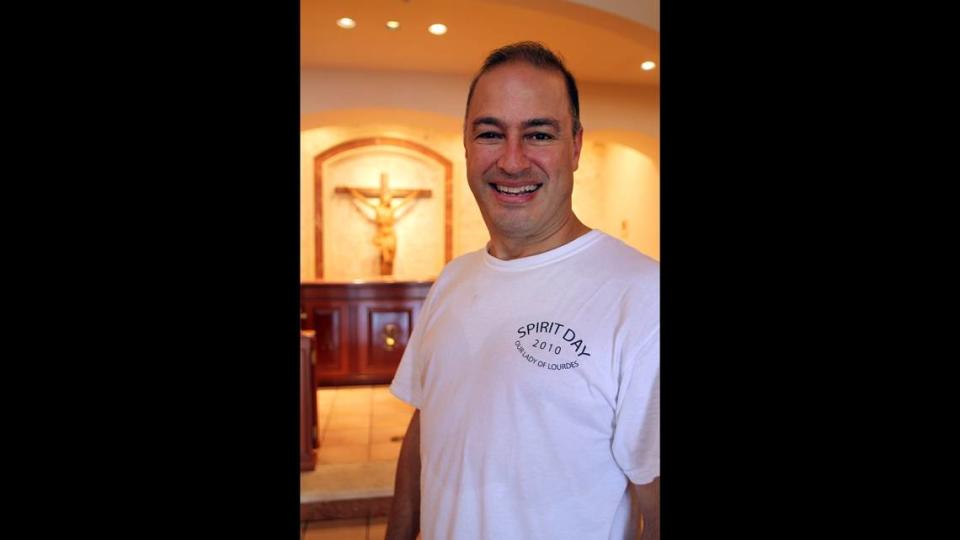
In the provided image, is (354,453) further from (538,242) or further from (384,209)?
(384,209)

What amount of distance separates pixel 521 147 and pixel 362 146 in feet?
19.3

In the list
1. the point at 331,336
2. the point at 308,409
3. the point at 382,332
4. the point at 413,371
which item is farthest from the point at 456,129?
the point at 413,371

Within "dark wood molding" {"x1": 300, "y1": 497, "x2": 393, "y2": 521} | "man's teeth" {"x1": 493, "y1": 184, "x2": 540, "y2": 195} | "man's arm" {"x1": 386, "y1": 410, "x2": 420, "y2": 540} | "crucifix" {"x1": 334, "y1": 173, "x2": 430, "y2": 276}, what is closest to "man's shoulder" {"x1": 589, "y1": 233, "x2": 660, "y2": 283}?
"man's teeth" {"x1": 493, "y1": 184, "x2": 540, "y2": 195}

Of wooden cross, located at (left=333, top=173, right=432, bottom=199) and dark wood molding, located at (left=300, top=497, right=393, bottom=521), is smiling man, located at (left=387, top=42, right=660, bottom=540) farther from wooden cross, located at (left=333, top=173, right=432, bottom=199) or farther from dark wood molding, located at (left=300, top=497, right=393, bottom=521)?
wooden cross, located at (left=333, top=173, right=432, bottom=199)

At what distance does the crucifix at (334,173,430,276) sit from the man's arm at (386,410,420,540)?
17.5 feet

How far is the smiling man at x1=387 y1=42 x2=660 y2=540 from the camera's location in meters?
0.80

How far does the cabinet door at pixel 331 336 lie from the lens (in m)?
5.01

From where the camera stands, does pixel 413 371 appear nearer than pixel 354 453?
Yes

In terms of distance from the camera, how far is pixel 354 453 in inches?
136

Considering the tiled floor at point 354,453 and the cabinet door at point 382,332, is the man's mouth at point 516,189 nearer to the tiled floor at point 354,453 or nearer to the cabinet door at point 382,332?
the tiled floor at point 354,453

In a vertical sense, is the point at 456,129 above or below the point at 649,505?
above
